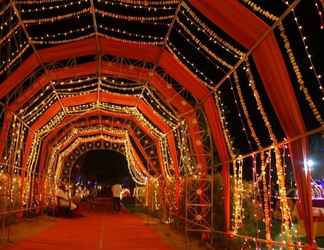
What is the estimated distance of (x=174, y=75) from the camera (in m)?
11.5

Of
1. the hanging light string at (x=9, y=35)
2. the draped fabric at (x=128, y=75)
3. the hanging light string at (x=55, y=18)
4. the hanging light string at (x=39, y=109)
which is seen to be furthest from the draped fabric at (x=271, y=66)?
the hanging light string at (x=39, y=109)

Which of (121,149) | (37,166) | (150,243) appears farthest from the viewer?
(121,149)

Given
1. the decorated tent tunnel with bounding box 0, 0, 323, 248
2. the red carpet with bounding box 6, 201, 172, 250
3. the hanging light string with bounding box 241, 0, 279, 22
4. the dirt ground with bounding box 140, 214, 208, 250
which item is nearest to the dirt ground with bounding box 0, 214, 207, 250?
→ the dirt ground with bounding box 140, 214, 208, 250

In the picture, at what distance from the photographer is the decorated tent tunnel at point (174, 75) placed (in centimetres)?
707

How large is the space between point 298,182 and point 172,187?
10539mm

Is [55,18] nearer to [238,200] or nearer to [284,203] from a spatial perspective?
[238,200]

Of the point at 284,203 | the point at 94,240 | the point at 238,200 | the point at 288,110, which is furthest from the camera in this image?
the point at 94,240

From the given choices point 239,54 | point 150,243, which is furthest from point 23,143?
point 239,54

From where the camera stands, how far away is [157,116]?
1577 centimetres

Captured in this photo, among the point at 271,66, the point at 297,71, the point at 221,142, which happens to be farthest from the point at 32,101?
the point at 297,71

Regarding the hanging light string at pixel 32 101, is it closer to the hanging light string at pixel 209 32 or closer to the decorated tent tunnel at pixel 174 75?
the decorated tent tunnel at pixel 174 75

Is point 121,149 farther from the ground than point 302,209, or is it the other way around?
point 121,149

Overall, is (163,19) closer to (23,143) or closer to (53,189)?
(23,143)

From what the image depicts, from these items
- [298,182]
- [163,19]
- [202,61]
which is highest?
[202,61]
